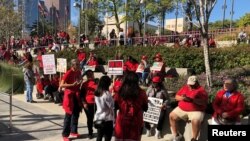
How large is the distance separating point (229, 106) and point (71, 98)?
3409 millimetres

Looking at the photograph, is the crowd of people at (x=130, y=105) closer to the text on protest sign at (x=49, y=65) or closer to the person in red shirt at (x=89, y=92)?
the person in red shirt at (x=89, y=92)

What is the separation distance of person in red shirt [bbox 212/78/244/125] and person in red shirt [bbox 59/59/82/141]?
3.05 meters

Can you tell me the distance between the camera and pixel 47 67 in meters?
16.7

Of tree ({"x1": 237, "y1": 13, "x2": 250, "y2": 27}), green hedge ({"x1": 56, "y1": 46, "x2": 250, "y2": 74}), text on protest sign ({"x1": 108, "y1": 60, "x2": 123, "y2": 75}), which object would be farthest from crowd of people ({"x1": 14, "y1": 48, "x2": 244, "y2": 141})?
tree ({"x1": 237, "y1": 13, "x2": 250, "y2": 27})

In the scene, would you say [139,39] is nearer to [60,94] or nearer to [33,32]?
[60,94]

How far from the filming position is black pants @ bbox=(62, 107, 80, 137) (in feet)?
34.1

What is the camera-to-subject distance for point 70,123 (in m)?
10.6

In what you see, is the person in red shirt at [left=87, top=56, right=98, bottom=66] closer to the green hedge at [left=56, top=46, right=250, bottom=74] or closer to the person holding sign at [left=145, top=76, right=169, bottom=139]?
the green hedge at [left=56, top=46, right=250, bottom=74]

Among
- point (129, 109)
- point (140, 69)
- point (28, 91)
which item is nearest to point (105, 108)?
point (129, 109)

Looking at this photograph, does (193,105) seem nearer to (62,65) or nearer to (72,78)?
(72,78)

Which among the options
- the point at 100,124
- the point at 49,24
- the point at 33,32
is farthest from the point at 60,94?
the point at 49,24

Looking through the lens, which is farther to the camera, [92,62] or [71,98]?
[92,62]

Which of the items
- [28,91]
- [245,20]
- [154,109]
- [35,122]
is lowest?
[35,122]

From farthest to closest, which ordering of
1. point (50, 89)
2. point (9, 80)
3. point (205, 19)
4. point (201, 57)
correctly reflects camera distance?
1. point (201, 57)
2. point (9, 80)
3. point (50, 89)
4. point (205, 19)
